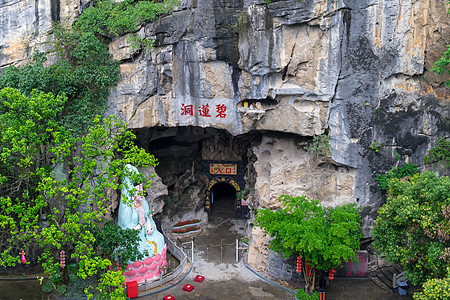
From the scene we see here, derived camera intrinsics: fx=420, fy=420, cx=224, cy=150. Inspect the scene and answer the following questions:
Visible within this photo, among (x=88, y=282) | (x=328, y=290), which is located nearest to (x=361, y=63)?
(x=328, y=290)

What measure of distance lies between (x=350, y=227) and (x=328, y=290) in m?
3.42

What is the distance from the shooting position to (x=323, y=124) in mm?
16203

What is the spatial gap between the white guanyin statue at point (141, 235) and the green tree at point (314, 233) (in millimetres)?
4425

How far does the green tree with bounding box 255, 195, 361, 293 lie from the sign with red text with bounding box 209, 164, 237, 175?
8.11m

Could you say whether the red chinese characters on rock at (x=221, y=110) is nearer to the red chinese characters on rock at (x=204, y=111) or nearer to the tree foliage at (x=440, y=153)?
the red chinese characters on rock at (x=204, y=111)

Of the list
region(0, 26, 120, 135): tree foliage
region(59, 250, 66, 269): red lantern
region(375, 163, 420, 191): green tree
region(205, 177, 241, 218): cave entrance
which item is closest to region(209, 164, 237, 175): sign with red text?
region(205, 177, 241, 218): cave entrance

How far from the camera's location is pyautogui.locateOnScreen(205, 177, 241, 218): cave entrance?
921 inches

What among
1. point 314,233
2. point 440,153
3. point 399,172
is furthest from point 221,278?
point 440,153

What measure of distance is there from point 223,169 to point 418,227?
484 inches

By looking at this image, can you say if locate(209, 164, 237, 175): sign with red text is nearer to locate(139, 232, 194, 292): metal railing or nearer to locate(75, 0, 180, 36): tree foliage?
locate(139, 232, 194, 292): metal railing

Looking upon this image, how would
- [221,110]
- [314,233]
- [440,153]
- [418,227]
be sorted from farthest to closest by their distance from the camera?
[221,110] < [440,153] < [314,233] < [418,227]

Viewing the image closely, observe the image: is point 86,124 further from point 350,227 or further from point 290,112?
point 350,227

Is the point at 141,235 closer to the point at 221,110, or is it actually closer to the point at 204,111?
the point at 204,111

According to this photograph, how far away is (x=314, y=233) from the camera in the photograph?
13.7 m
